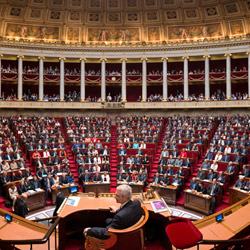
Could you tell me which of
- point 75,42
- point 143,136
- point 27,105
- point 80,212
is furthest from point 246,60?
point 80,212

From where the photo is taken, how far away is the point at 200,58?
23.7 metres

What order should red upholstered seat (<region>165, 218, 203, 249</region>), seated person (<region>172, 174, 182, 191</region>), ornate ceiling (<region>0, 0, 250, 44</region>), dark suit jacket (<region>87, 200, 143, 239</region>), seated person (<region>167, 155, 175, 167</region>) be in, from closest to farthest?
red upholstered seat (<region>165, 218, 203, 249</region>)
dark suit jacket (<region>87, 200, 143, 239</region>)
seated person (<region>172, 174, 182, 191</region>)
seated person (<region>167, 155, 175, 167</region>)
ornate ceiling (<region>0, 0, 250, 44</region>)

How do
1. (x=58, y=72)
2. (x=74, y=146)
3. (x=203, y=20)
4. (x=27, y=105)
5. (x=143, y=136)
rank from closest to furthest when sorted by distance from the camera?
(x=74, y=146) < (x=143, y=136) < (x=27, y=105) < (x=203, y=20) < (x=58, y=72)

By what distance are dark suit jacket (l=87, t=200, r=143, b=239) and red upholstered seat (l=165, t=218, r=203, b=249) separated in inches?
18.3

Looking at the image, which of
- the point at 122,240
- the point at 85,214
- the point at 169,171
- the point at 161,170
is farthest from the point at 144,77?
the point at 122,240

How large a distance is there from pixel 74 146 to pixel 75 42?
562 inches

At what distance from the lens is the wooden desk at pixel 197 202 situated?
8571 mm

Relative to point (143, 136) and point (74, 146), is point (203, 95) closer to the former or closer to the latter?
point (143, 136)

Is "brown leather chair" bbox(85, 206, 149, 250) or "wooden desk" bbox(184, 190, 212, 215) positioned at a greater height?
"brown leather chair" bbox(85, 206, 149, 250)

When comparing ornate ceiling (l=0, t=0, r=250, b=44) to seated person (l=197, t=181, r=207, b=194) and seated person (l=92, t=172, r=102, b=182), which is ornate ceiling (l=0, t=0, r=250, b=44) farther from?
seated person (l=197, t=181, r=207, b=194)

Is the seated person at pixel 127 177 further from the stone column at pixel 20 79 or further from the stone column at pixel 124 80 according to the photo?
the stone column at pixel 20 79

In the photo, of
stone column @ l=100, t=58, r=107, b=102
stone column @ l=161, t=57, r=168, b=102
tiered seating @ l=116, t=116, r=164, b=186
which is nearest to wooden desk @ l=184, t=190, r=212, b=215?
tiered seating @ l=116, t=116, r=164, b=186

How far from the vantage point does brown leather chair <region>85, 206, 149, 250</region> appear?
2.85 metres

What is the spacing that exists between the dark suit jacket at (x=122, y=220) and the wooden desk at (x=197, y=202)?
634 cm
